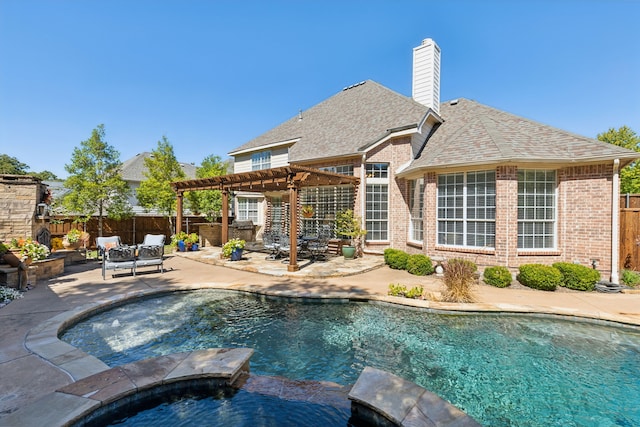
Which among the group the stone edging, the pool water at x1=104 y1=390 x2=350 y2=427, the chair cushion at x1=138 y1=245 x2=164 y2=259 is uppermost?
the chair cushion at x1=138 y1=245 x2=164 y2=259

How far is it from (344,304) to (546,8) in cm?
1141

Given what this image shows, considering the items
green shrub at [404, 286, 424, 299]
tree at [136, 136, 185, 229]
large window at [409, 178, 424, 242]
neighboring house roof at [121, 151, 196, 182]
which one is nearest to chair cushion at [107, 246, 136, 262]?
green shrub at [404, 286, 424, 299]

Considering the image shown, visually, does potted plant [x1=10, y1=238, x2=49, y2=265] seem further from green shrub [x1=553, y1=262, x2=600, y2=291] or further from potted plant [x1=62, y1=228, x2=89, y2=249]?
green shrub [x1=553, y1=262, x2=600, y2=291]

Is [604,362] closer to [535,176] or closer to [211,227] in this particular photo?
[535,176]

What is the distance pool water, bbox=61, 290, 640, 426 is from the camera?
12.2ft

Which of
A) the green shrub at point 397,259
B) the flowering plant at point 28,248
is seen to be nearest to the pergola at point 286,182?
the green shrub at point 397,259

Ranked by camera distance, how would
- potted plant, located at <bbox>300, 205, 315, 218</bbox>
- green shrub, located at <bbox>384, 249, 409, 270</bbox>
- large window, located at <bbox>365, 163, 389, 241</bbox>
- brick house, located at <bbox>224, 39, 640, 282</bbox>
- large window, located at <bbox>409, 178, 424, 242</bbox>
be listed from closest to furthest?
brick house, located at <bbox>224, 39, 640, 282</bbox> < green shrub, located at <bbox>384, 249, 409, 270</bbox> < large window, located at <bbox>409, 178, 424, 242</bbox> < large window, located at <bbox>365, 163, 389, 241</bbox> < potted plant, located at <bbox>300, 205, 315, 218</bbox>

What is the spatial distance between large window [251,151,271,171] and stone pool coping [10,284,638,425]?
11799 mm

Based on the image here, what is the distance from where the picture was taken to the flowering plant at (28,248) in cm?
820

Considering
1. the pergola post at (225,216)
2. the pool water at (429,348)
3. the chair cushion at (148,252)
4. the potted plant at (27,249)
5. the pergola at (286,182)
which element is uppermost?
the pergola at (286,182)

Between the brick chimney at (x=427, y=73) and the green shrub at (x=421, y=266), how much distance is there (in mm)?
8242

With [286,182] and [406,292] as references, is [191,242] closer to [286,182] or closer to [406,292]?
[286,182]

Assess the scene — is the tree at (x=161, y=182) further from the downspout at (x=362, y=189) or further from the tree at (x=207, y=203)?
the downspout at (x=362, y=189)

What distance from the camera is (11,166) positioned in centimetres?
4234
